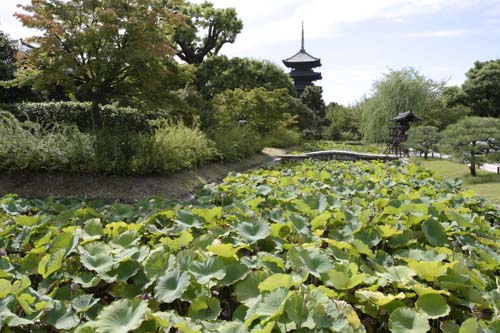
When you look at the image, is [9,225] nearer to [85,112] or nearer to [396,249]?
[396,249]

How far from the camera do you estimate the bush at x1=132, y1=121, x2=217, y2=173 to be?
762 centimetres

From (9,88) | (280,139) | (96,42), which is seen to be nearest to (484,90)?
(280,139)

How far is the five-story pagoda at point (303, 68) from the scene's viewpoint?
1631 inches

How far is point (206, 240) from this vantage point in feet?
6.19

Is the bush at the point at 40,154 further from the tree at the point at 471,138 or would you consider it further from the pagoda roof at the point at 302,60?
the pagoda roof at the point at 302,60

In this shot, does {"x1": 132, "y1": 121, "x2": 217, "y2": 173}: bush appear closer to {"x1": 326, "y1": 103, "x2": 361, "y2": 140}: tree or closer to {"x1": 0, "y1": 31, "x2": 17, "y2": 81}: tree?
{"x1": 0, "y1": 31, "x2": 17, "y2": 81}: tree

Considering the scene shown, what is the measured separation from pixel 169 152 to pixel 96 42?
8.45 ft

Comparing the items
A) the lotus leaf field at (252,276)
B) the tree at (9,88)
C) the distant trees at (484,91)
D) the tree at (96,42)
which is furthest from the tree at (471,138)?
the distant trees at (484,91)

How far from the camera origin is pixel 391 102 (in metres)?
22.9

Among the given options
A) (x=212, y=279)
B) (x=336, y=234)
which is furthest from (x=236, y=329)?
(x=336, y=234)

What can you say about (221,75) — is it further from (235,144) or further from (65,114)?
(65,114)

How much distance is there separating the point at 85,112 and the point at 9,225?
34.1 ft

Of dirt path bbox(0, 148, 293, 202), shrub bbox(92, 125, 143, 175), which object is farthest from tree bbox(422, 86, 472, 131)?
shrub bbox(92, 125, 143, 175)

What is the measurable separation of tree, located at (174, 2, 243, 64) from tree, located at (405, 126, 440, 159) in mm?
9030
